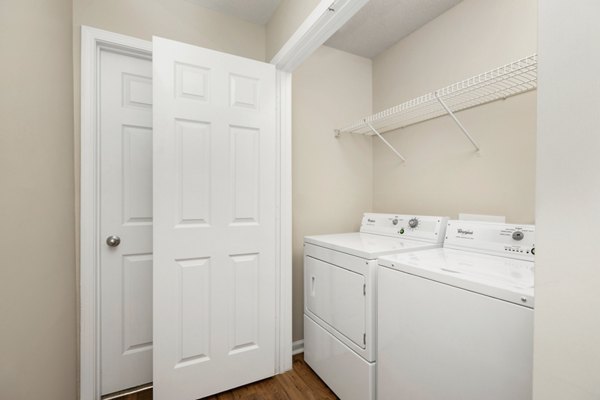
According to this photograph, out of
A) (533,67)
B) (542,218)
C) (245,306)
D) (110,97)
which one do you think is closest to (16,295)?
(245,306)

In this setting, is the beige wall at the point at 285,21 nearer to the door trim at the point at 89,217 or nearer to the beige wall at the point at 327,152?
the beige wall at the point at 327,152

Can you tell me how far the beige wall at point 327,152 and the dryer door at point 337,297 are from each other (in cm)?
32

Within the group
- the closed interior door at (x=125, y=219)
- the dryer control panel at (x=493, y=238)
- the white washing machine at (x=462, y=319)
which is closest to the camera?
the white washing machine at (x=462, y=319)

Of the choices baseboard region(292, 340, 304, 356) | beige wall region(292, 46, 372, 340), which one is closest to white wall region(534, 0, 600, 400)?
beige wall region(292, 46, 372, 340)

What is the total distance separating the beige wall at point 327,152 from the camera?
2.21 meters

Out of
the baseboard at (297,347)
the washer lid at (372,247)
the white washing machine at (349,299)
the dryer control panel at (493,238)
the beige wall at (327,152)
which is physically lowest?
the baseboard at (297,347)

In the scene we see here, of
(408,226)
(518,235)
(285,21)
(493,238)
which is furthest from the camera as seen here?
(408,226)

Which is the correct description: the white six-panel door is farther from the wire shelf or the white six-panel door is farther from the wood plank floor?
the wire shelf

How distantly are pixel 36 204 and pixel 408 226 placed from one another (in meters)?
2.00

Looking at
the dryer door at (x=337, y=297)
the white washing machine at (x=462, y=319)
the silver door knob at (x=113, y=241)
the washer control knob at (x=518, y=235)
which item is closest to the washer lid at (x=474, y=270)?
the white washing machine at (x=462, y=319)

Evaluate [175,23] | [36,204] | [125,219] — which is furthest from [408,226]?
[175,23]

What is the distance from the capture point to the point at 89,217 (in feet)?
5.09

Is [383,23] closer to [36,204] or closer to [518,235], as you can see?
[518,235]

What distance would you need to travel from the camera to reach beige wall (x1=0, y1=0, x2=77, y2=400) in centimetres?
87
